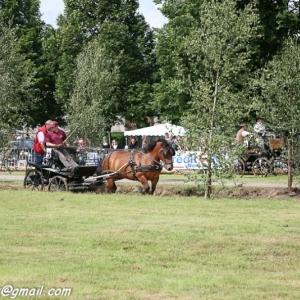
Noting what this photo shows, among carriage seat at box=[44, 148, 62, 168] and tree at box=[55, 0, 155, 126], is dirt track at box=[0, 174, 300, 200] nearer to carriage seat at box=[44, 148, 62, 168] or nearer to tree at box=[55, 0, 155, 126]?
carriage seat at box=[44, 148, 62, 168]

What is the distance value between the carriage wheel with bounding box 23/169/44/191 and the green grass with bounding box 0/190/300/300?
5960 millimetres

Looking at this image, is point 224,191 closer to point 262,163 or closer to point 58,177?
point 58,177

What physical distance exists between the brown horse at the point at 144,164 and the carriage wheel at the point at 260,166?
10.3 meters

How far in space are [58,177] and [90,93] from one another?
21501 millimetres

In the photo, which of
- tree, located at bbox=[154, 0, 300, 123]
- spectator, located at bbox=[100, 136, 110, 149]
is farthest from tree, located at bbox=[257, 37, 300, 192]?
spectator, located at bbox=[100, 136, 110, 149]

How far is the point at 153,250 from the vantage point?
44.7 feet

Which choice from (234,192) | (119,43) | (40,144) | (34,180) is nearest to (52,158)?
(40,144)

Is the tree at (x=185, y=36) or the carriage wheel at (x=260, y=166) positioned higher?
the tree at (x=185, y=36)

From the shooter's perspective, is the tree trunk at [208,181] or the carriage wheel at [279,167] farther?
the carriage wheel at [279,167]

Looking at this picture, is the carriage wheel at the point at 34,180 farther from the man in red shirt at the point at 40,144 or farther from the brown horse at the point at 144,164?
the brown horse at the point at 144,164

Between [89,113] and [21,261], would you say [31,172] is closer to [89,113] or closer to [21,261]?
[21,261]

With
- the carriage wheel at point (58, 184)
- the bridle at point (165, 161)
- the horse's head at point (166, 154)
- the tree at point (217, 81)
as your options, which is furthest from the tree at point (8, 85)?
the tree at point (217, 81)

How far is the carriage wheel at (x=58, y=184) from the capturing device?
26047 mm

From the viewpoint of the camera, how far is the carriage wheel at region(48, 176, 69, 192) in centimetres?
2605
